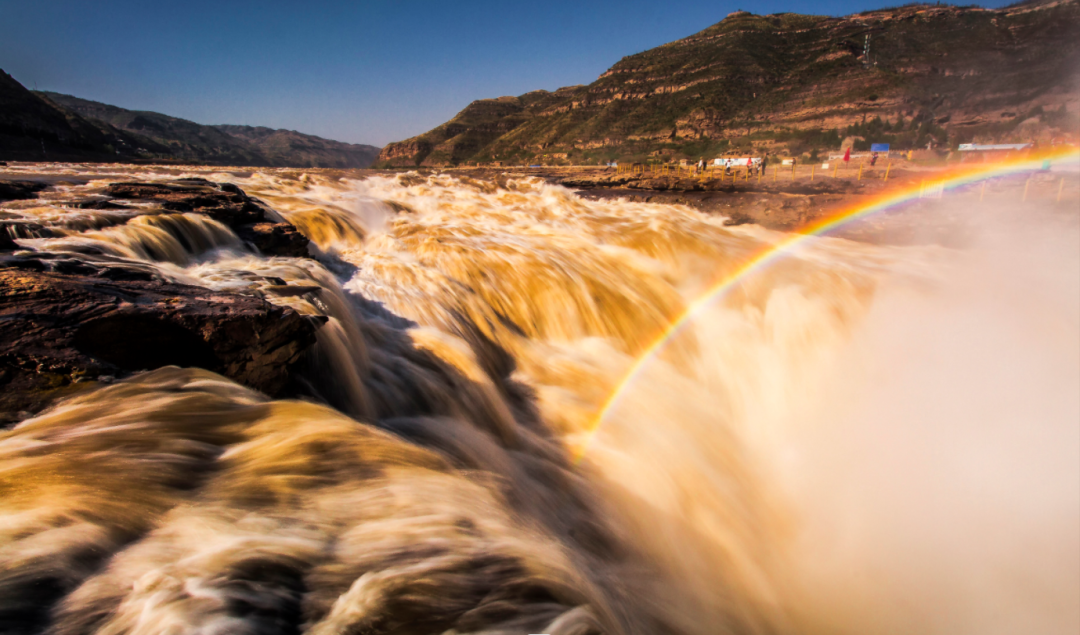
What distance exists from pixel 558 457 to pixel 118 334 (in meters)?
3.32

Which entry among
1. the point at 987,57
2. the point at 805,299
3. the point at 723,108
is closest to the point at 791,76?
the point at 723,108

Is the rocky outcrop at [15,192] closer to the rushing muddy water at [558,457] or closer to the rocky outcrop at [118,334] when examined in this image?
the rushing muddy water at [558,457]

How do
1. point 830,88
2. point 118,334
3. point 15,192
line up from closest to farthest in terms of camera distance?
point 118,334, point 15,192, point 830,88

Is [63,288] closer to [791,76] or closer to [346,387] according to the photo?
[346,387]

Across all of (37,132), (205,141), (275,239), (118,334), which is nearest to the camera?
(118,334)

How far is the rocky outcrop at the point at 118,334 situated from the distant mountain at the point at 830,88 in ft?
202

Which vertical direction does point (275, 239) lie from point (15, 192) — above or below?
below

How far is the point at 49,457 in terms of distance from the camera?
2.10 metres

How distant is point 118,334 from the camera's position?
282 cm

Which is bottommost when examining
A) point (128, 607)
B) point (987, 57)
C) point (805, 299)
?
point (805, 299)

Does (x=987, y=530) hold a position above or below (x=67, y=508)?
below

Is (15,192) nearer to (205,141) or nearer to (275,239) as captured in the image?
(275,239)

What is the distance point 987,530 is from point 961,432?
1.69 m

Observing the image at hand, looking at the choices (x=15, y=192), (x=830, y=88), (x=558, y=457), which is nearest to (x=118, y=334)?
(x=558, y=457)
